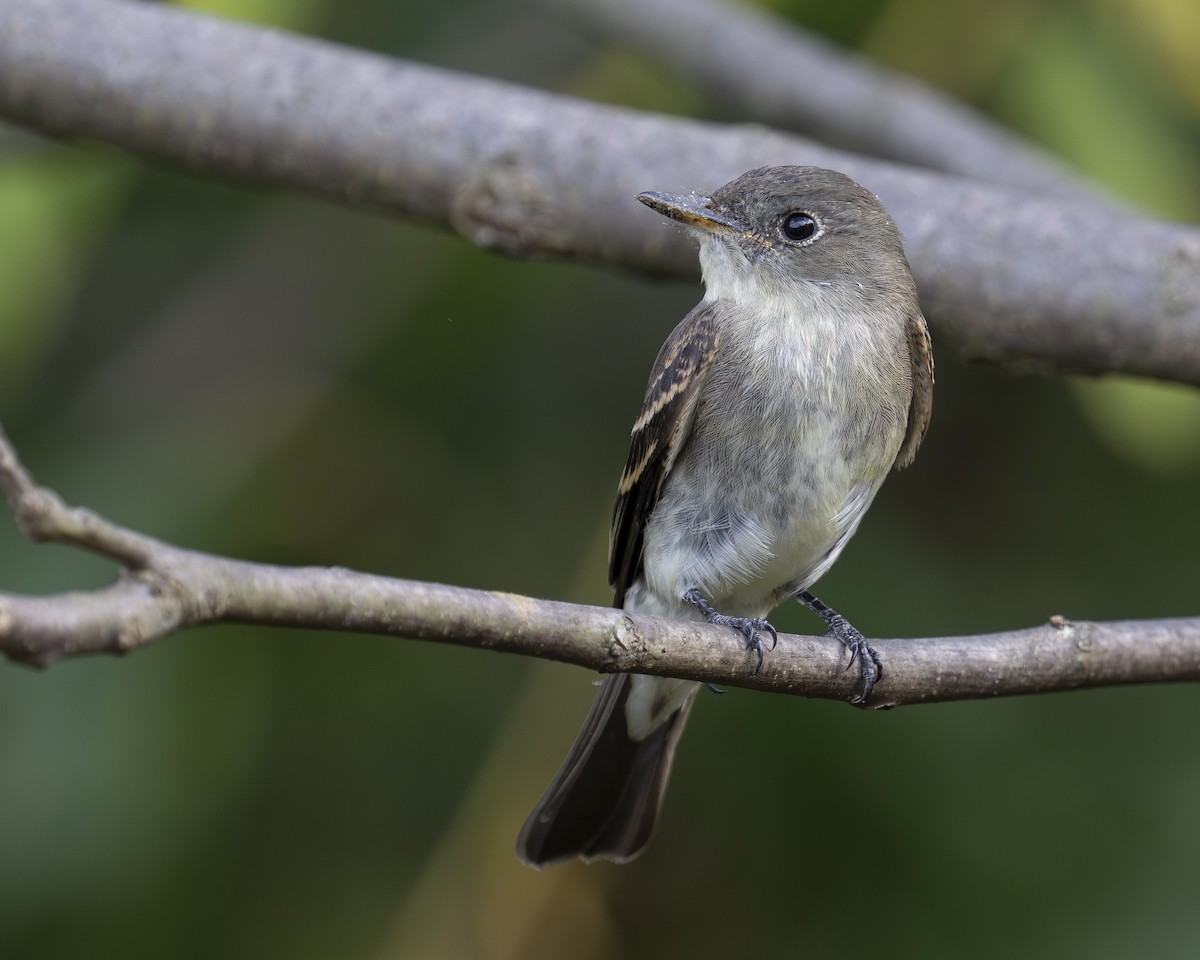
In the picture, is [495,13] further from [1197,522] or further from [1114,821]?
[1114,821]

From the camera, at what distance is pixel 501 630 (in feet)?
7.27

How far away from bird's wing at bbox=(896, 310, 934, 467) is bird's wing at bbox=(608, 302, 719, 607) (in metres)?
0.50

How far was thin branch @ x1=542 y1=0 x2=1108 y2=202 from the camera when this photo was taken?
492 centimetres

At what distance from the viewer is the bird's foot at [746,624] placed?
107 inches

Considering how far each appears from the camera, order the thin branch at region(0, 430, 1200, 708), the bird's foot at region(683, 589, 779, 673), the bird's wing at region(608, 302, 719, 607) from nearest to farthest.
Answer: the thin branch at region(0, 430, 1200, 708) → the bird's foot at region(683, 589, 779, 673) → the bird's wing at region(608, 302, 719, 607)

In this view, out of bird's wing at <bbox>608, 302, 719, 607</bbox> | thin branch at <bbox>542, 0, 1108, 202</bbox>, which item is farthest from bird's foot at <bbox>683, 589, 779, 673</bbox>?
thin branch at <bbox>542, 0, 1108, 202</bbox>

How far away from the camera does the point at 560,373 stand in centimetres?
485

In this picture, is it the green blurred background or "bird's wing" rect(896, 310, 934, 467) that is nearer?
"bird's wing" rect(896, 310, 934, 467)

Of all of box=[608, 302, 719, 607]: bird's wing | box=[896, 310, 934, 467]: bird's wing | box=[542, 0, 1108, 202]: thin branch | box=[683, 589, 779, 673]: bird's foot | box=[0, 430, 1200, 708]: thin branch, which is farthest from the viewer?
box=[542, 0, 1108, 202]: thin branch

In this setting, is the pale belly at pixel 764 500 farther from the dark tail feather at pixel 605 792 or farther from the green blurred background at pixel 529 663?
the green blurred background at pixel 529 663

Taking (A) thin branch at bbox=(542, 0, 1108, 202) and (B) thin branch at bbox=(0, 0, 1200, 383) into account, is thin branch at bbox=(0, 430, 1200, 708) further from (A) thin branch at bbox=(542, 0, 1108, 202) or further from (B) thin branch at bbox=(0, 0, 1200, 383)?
(A) thin branch at bbox=(542, 0, 1108, 202)

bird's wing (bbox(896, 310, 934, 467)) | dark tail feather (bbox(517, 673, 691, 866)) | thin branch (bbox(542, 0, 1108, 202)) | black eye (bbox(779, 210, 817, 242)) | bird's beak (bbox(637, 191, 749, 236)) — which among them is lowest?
dark tail feather (bbox(517, 673, 691, 866))

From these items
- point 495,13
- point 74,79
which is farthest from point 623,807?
point 495,13

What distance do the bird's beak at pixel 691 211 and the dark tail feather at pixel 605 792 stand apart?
1140 mm
